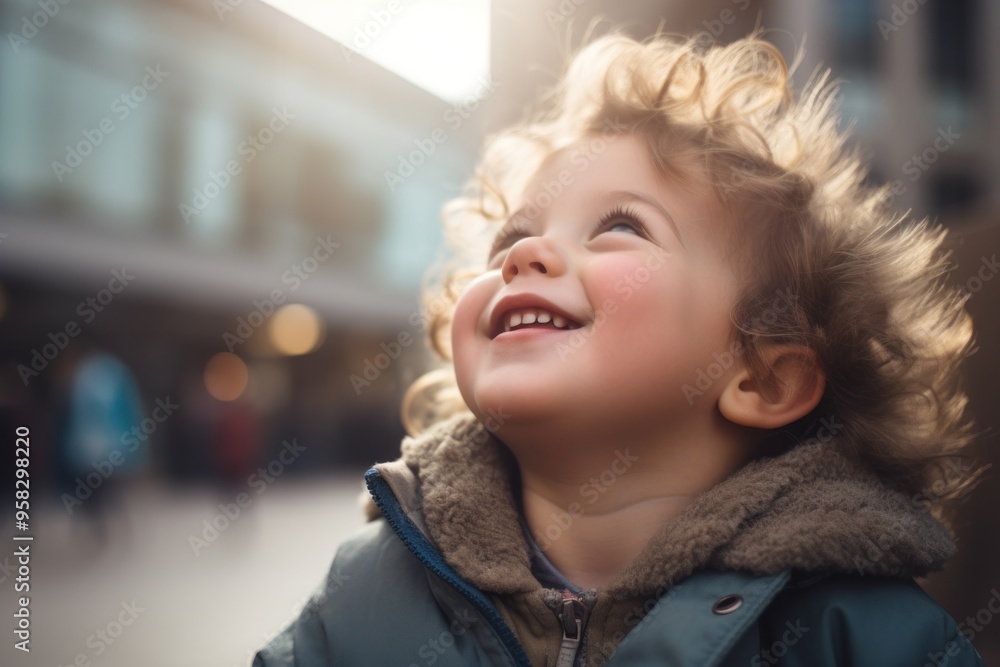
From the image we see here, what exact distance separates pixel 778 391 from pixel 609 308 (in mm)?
430

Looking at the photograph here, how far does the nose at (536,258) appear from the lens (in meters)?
1.51

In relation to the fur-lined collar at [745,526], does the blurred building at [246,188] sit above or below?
above

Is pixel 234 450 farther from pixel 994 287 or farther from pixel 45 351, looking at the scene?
pixel 994 287

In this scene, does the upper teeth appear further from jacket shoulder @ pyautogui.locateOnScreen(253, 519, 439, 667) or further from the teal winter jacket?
jacket shoulder @ pyautogui.locateOnScreen(253, 519, 439, 667)

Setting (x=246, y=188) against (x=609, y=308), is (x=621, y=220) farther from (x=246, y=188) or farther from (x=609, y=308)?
(x=246, y=188)

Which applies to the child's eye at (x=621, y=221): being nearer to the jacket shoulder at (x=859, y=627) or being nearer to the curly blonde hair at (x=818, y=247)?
the curly blonde hair at (x=818, y=247)

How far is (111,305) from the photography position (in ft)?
44.0

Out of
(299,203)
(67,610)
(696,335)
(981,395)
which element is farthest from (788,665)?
(299,203)

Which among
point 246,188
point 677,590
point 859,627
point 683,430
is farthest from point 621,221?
point 246,188

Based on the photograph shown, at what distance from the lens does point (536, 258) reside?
1.51 metres

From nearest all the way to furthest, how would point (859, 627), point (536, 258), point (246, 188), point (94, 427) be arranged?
1. point (859, 627)
2. point (536, 258)
3. point (94, 427)
4. point (246, 188)

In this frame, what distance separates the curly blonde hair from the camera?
5.31 feet

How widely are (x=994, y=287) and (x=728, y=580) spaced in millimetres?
1018

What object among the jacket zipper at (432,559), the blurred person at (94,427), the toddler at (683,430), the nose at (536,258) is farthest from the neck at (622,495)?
the blurred person at (94,427)
